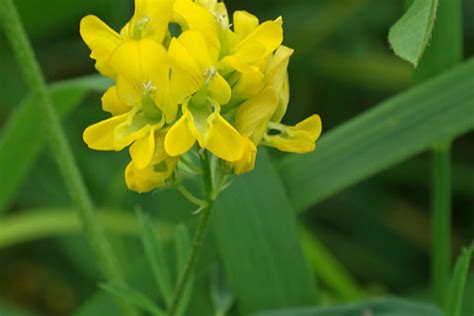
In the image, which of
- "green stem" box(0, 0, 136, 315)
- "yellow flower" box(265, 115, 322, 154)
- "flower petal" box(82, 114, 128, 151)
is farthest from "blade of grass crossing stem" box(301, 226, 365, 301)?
"flower petal" box(82, 114, 128, 151)

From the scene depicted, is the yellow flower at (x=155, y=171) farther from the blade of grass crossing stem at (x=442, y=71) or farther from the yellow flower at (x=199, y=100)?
the blade of grass crossing stem at (x=442, y=71)

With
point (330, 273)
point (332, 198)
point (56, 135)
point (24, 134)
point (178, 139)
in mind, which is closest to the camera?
point (178, 139)

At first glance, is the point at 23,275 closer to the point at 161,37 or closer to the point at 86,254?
the point at 86,254

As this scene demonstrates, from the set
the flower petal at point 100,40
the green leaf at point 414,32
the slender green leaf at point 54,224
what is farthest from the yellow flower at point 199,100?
the slender green leaf at point 54,224

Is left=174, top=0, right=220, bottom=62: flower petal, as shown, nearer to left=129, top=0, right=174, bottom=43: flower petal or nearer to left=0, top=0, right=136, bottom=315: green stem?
left=129, top=0, right=174, bottom=43: flower petal

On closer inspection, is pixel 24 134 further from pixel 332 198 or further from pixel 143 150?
pixel 332 198

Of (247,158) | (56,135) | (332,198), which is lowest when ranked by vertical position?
(247,158)

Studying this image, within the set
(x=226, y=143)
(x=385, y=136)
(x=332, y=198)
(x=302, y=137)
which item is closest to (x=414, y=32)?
(x=302, y=137)
